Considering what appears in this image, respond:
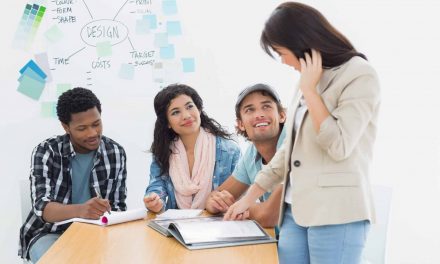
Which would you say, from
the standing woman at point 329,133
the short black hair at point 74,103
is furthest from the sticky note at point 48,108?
the standing woman at point 329,133

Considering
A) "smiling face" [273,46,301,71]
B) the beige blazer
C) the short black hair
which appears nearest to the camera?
the beige blazer

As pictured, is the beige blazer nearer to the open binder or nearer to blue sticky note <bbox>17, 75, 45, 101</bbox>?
the open binder

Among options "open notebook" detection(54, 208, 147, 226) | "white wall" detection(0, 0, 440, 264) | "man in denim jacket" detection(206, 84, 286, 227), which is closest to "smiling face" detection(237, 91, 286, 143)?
"man in denim jacket" detection(206, 84, 286, 227)

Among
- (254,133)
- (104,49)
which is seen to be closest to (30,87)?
(104,49)

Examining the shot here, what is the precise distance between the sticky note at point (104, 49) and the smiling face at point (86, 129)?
0.73 metres

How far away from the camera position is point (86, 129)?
2516mm

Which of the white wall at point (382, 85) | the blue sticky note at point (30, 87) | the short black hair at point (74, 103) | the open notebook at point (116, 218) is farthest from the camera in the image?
the blue sticky note at point (30, 87)

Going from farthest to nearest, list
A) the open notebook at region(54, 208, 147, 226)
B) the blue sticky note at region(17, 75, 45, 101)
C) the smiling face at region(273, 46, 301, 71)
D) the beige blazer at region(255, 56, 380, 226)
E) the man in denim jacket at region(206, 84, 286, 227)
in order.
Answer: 1. the blue sticky note at region(17, 75, 45, 101)
2. the man in denim jacket at region(206, 84, 286, 227)
3. the open notebook at region(54, 208, 147, 226)
4. the smiling face at region(273, 46, 301, 71)
5. the beige blazer at region(255, 56, 380, 226)

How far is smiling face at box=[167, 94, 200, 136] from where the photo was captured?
8.14 ft

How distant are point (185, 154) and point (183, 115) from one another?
0.19m

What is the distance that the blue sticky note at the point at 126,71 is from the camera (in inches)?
127

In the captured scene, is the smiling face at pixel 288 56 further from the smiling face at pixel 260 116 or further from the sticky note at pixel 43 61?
the sticky note at pixel 43 61

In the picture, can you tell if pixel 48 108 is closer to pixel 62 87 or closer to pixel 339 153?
pixel 62 87

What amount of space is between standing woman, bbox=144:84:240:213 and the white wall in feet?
2.35
